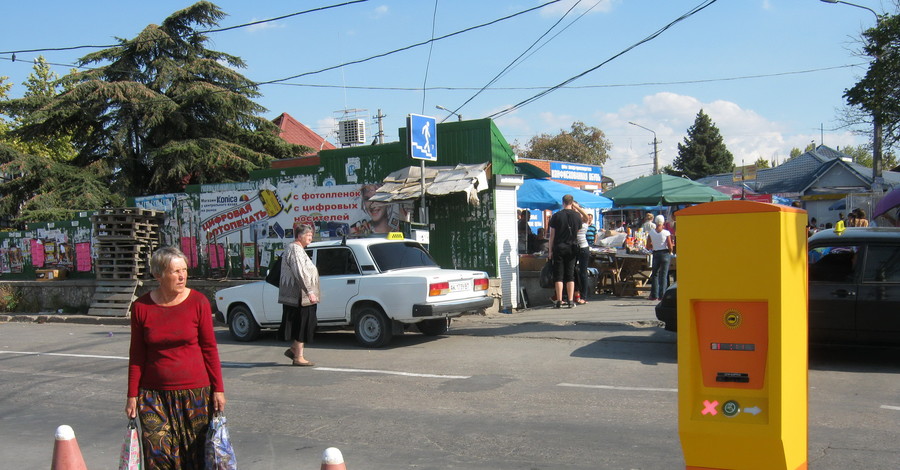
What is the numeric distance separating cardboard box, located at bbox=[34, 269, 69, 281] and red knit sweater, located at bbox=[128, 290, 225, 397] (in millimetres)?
18324

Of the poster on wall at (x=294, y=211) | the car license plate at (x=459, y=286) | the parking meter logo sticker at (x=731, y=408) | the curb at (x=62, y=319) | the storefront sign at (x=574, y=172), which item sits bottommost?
the curb at (x=62, y=319)

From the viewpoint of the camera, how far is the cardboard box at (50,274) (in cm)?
2017

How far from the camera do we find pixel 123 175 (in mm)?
26281

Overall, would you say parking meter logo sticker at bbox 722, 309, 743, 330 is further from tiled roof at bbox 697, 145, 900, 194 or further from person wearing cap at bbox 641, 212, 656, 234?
tiled roof at bbox 697, 145, 900, 194

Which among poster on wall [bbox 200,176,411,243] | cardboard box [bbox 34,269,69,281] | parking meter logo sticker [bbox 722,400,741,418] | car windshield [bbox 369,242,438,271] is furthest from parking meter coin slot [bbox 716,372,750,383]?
cardboard box [bbox 34,269,69,281]

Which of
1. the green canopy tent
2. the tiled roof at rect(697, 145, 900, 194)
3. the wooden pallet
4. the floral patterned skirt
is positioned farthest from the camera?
the tiled roof at rect(697, 145, 900, 194)

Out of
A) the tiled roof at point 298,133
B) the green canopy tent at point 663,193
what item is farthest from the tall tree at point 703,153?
the green canopy tent at point 663,193

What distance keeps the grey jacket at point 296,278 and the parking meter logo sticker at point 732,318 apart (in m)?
6.59

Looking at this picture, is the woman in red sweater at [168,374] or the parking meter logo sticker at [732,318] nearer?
the parking meter logo sticker at [732,318]

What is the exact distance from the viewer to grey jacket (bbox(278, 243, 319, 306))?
9.27m

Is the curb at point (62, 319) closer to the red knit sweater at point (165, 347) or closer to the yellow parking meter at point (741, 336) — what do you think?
the red knit sweater at point (165, 347)

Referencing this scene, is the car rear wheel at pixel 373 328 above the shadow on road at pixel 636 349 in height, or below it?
above

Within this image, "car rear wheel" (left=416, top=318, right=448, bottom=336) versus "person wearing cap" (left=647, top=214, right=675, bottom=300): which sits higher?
"person wearing cap" (left=647, top=214, right=675, bottom=300)

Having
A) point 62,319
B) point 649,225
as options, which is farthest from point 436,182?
point 62,319
